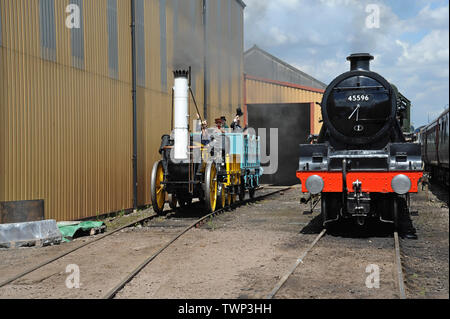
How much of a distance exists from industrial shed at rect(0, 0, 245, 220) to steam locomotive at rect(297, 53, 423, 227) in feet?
16.9

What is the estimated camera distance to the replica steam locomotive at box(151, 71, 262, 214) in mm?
12039

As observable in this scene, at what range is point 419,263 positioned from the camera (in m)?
7.00

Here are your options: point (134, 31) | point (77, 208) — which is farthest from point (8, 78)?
point (134, 31)

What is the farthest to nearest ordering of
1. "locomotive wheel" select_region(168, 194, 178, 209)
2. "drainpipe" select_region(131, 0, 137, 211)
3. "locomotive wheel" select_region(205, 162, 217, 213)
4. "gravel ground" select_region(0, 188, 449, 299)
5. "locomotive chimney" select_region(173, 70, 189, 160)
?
"drainpipe" select_region(131, 0, 137, 211), "locomotive wheel" select_region(168, 194, 178, 209), "locomotive wheel" select_region(205, 162, 217, 213), "locomotive chimney" select_region(173, 70, 189, 160), "gravel ground" select_region(0, 188, 449, 299)

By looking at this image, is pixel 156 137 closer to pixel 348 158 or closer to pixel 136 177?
pixel 136 177

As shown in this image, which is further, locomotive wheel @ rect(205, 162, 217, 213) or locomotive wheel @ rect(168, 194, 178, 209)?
locomotive wheel @ rect(168, 194, 178, 209)

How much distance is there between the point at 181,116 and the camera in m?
11.9

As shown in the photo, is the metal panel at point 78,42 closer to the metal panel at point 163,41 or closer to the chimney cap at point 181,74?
the chimney cap at point 181,74

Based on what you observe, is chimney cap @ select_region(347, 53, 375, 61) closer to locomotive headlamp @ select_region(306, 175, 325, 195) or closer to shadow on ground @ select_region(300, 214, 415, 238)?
locomotive headlamp @ select_region(306, 175, 325, 195)

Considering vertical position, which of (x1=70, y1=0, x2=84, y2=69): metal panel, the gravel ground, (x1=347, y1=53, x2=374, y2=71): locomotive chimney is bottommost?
the gravel ground

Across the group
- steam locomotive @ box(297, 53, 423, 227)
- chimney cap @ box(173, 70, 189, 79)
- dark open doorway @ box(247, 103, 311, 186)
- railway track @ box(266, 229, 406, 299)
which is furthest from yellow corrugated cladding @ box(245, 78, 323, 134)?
railway track @ box(266, 229, 406, 299)

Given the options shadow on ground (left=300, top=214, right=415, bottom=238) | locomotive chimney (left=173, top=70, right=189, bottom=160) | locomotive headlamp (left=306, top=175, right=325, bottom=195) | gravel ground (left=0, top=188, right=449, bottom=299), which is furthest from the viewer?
locomotive chimney (left=173, top=70, right=189, bottom=160)

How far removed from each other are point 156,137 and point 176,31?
410 centimetres

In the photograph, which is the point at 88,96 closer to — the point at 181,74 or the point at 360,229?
the point at 181,74
